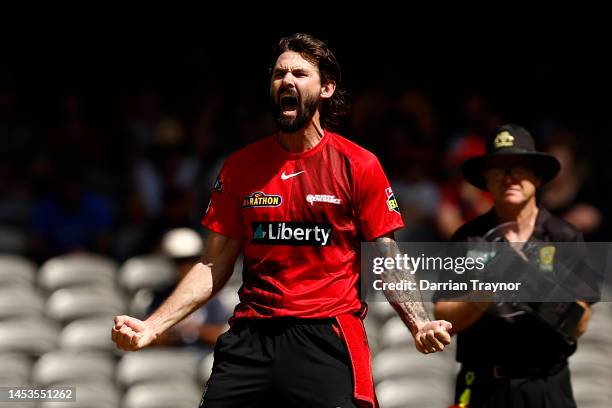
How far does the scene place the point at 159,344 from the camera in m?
9.41

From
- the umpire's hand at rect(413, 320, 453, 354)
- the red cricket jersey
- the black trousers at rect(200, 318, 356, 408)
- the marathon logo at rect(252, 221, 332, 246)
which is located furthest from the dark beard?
the umpire's hand at rect(413, 320, 453, 354)

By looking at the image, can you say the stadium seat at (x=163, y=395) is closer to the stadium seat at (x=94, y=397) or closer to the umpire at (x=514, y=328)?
the stadium seat at (x=94, y=397)

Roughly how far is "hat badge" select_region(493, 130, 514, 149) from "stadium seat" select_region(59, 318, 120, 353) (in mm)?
3729

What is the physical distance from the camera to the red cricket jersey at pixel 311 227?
608cm

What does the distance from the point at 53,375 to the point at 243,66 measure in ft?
15.9

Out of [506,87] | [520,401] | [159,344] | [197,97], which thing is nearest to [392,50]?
[506,87]

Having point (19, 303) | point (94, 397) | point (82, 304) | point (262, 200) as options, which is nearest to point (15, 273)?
point (19, 303)

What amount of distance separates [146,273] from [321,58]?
397cm

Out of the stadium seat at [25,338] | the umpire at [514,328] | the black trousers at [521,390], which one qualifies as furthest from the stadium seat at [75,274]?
the black trousers at [521,390]

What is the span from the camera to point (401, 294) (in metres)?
6.13

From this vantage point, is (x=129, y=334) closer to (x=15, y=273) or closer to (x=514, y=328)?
(x=514, y=328)

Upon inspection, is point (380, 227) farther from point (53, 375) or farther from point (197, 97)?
point (197, 97)

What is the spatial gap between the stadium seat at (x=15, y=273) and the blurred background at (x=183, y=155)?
0.5 inches

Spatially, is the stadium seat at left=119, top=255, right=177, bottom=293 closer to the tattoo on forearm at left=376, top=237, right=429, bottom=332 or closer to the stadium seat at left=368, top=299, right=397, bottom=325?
the stadium seat at left=368, top=299, right=397, bottom=325
